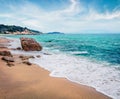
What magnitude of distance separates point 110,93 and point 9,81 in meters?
5.14

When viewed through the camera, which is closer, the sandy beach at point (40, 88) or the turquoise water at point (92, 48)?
the sandy beach at point (40, 88)

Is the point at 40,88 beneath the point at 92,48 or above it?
above

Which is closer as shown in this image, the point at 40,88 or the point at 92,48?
the point at 40,88

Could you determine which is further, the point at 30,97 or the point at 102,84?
the point at 102,84

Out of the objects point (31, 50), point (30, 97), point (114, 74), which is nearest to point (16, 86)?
point (30, 97)

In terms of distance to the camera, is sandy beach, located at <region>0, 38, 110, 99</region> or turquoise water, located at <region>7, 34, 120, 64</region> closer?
sandy beach, located at <region>0, 38, 110, 99</region>

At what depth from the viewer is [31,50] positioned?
25109 mm

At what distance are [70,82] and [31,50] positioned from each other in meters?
15.9

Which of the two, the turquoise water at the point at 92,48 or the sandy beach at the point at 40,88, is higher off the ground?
the sandy beach at the point at 40,88

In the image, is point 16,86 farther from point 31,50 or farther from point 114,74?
point 31,50

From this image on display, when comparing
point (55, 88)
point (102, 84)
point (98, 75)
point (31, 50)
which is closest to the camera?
point (55, 88)

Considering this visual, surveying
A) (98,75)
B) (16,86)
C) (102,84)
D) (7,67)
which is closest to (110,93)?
(102,84)

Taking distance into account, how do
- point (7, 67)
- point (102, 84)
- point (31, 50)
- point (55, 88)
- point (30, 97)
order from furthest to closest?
point (31, 50)
point (7, 67)
point (102, 84)
point (55, 88)
point (30, 97)

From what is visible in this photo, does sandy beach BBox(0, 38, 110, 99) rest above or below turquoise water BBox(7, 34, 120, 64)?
above
